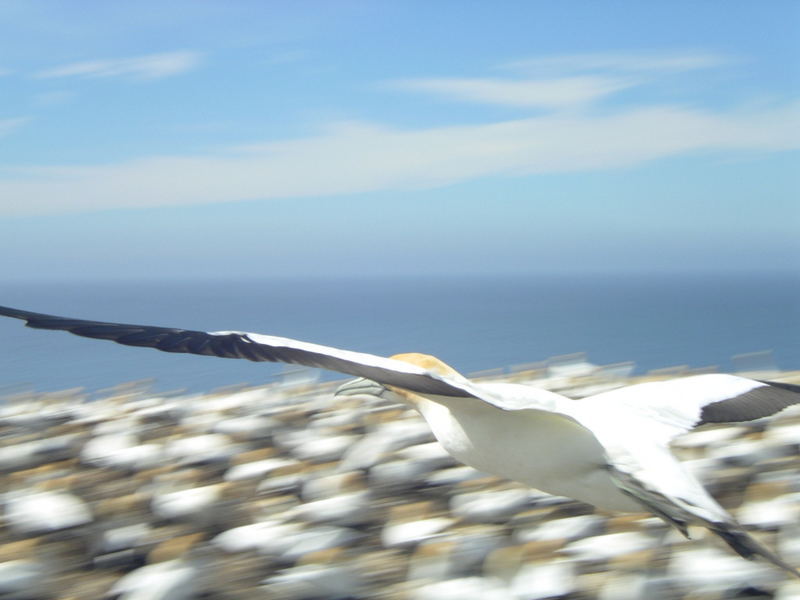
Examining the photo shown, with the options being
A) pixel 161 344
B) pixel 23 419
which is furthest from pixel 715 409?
pixel 23 419

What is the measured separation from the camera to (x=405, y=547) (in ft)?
8.63

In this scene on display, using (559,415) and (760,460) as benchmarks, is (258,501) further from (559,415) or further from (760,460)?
(760,460)

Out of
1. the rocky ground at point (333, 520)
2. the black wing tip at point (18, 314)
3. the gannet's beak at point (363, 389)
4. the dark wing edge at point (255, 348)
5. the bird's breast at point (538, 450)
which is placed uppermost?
the black wing tip at point (18, 314)

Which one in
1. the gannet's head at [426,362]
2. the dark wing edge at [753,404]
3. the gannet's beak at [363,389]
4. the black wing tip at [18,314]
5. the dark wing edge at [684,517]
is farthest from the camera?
the dark wing edge at [753,404]

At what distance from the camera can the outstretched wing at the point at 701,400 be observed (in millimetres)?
2686

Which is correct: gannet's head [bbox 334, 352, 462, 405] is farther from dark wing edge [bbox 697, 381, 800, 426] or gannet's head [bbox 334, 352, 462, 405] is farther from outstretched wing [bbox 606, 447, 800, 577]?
dark wing edge [bbox 697, 381, 800, 426]

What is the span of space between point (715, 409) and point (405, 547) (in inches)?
40.7

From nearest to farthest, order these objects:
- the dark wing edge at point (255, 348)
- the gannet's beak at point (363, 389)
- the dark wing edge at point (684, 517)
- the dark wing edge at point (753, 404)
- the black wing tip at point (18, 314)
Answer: the dark wing edge at point (255, 348) < the dark wing edge at point (684, 517) < the black wing tip at point (18, 314) < the gannet's beak at point (363, 389) < the dark wing edge at point (753, 404)

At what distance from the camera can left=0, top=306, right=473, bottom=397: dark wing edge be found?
2029mm

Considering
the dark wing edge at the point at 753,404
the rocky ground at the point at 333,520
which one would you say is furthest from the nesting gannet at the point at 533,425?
the rocky ground at the point at 333,520

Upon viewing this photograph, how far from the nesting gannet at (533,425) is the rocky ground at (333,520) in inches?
9.7

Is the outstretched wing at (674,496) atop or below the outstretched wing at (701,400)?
below

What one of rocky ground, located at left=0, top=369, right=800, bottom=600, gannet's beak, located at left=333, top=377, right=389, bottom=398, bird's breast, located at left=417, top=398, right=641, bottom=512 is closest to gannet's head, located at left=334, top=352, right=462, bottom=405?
gannet's beak, located at left=333, top=377, right=389, bottom=398

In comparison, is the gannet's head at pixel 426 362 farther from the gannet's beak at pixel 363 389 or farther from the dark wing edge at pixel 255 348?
the dark wing edge at pixel 255 348
